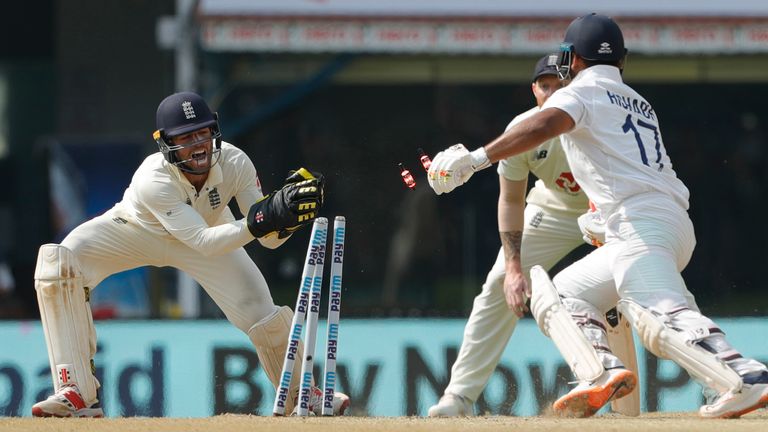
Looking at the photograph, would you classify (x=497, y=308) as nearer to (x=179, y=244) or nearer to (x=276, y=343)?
(x=276, y=343)

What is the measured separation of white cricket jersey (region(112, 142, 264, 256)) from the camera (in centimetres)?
636

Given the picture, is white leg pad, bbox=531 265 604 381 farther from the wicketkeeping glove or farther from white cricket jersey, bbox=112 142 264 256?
white cricket jersey, bbox=112 142 264 256

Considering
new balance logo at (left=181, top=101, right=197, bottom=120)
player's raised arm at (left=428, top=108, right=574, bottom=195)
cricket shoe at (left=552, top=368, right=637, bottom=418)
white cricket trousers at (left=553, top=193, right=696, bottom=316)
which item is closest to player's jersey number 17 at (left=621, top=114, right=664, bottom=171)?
white cricket trousers at (left=553, top=193, right=696, bottom=316)

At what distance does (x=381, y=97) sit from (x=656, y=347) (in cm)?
728

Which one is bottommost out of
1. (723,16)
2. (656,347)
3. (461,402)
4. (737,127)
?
(461,402)

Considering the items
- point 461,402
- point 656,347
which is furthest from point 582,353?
point 461,402

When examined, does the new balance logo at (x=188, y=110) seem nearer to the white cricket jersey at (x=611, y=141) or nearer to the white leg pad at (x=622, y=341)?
the white cricket jersey at (x=611, y=141)

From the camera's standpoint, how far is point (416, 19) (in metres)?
11.7

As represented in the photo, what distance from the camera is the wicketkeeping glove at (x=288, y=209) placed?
6102mm

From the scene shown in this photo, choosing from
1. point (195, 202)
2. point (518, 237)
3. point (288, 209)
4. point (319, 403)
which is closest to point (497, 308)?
point (518, 237)

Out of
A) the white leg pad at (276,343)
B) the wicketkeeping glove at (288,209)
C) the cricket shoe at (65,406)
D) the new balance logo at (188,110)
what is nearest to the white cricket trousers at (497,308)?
the white leg pad at (276,343)

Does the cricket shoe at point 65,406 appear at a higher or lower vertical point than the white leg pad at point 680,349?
lower

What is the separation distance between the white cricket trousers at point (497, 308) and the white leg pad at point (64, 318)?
Result: 1724 millimetres

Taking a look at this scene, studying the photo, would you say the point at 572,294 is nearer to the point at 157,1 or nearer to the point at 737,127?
the point at 737,127
